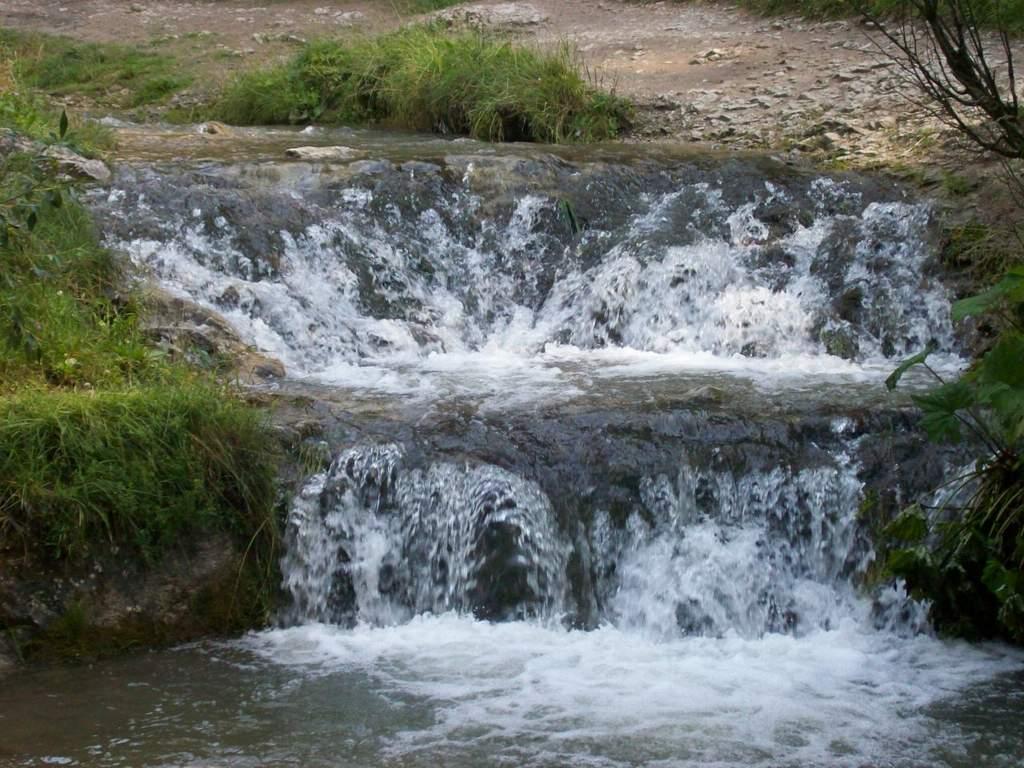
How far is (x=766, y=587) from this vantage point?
545 centimetres

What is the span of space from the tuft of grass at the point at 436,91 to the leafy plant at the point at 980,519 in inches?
229

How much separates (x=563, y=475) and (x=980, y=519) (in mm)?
1638

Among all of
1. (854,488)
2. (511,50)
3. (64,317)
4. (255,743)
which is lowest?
(255,743)

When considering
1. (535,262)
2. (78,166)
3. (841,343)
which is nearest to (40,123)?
(78,166)

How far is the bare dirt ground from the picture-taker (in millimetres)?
9727

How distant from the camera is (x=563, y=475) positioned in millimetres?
5621

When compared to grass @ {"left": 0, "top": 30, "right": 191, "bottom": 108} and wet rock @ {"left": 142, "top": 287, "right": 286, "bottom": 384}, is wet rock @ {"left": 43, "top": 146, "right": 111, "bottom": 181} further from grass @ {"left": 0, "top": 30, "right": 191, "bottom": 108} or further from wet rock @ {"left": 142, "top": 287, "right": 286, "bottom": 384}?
grass @ {"left": 0, "top": 30, "right": 191, "bottom": 108}

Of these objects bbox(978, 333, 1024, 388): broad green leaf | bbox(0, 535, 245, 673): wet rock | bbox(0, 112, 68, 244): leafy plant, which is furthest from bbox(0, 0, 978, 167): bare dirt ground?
bbox(0, 535, 245, 673): wet rock

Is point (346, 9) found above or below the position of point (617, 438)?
above

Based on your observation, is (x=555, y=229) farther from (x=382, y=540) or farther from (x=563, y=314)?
(x=382, y=540)

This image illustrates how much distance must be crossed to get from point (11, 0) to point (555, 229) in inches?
434

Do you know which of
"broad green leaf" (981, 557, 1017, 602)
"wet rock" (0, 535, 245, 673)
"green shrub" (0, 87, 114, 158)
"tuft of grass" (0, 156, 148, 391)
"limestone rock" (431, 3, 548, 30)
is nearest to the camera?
"broad green leaf" (981, 557, 1017, 602)

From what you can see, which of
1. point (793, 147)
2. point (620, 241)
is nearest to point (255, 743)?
point (620, 241)

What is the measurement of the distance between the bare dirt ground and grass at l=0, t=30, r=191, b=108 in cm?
33
